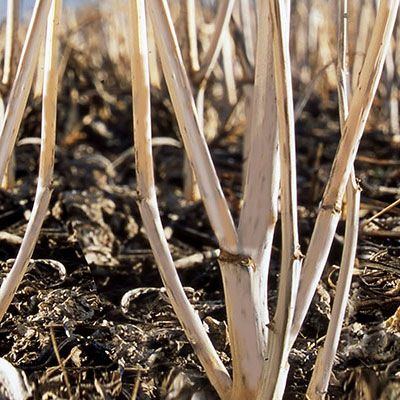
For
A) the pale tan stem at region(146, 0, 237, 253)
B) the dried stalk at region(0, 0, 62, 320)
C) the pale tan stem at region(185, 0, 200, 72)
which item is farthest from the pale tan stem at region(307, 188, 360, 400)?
the pale tan stem at region(185, 0, 200, 72)

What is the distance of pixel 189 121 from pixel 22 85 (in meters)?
0.21

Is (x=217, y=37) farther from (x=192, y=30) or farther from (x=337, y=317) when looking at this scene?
(x=337, y=317)

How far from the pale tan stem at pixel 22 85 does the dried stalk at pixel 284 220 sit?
0.27 m

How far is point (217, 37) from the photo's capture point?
140 centimetres

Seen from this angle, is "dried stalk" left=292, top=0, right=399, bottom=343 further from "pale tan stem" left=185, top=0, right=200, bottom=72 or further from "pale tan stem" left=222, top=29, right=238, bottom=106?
"pale tan stem" left=222, top=29, right=238, bottom=106

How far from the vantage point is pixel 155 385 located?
88cm

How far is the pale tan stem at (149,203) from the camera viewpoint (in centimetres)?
75

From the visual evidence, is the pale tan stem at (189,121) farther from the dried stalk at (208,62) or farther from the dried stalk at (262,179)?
the dried stalk at (208,62)

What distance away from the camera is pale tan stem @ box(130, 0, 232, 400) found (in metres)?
0.75

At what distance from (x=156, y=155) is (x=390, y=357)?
1607 mm

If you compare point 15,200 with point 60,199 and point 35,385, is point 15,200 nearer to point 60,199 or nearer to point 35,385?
point 60,199

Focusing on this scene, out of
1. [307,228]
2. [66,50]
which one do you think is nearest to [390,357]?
[307,228]

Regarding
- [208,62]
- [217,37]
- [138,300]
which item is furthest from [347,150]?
[208,62]

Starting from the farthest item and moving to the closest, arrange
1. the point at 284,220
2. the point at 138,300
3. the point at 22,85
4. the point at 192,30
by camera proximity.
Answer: the point at 192,30
the point at 138,300
the point at 22,85
the point at 284,220
